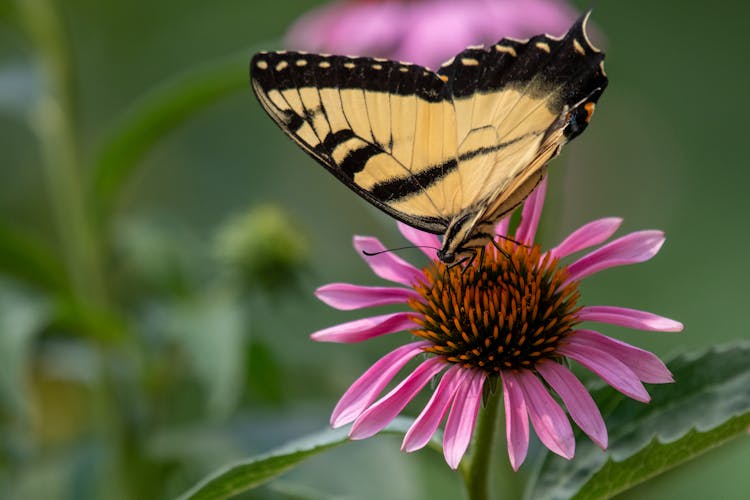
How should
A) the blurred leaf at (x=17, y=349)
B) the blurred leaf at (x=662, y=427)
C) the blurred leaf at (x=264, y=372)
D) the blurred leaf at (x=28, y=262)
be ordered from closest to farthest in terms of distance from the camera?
1. the blurred leaf at (x=662, y=427)
2. the blurred leaf at (x=17, y=349)
3. the blurred leaf at (x=28, y=262)
4. the blurred leaf at (x=264, y=372)

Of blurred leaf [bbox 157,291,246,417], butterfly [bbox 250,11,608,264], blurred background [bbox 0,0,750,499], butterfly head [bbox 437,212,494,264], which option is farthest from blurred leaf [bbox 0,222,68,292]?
butterfly head [bbox 437,212,494,264]

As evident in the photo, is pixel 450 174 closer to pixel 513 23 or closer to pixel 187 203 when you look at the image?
pixel 513 23

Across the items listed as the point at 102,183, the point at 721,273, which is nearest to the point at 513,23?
the point at 102,183

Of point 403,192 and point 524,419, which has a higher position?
point 403,192

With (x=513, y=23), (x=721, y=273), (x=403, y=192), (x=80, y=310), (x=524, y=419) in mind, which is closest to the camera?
(x=524, y=419)

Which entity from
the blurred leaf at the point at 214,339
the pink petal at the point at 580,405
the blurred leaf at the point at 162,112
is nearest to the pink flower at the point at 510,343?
the pink petal at the point at 580,405

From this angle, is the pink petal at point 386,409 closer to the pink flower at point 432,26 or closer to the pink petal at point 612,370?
the pink petal at point 612,370
